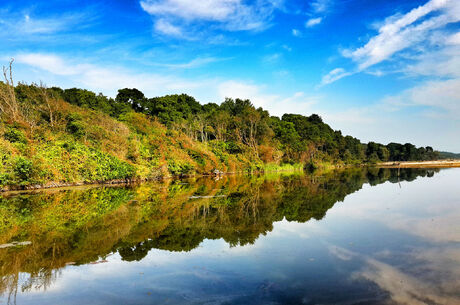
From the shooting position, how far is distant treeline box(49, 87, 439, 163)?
189 feet

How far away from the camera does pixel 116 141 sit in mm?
30547

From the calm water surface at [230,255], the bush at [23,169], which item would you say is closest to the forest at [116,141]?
the bush at [23,169]

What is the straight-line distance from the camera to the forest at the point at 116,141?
2247 cm

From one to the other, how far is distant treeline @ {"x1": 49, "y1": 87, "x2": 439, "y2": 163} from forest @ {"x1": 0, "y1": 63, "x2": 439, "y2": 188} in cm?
25

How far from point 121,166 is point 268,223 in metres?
20.0

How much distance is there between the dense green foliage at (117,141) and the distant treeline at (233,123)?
0.23 metres

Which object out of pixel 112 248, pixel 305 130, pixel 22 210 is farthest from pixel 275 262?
pixel 305 130

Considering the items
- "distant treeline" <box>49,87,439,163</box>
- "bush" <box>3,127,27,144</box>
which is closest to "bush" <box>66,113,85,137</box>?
"bush" <box>3,127,27,144</box>

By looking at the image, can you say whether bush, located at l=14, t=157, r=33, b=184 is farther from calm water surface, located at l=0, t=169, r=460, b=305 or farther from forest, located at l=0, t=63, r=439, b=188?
calm water surface, located at l=0, t=169, r=460, b=305

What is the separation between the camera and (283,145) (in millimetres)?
67562

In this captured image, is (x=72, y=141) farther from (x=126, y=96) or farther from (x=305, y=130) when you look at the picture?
(x=305, y=130)

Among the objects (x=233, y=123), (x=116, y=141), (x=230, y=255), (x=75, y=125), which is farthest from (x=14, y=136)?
(x=233, y=123)

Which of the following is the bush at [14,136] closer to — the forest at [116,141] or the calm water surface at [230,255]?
the forest at [116,141]

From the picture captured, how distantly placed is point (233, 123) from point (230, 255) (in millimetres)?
53552
